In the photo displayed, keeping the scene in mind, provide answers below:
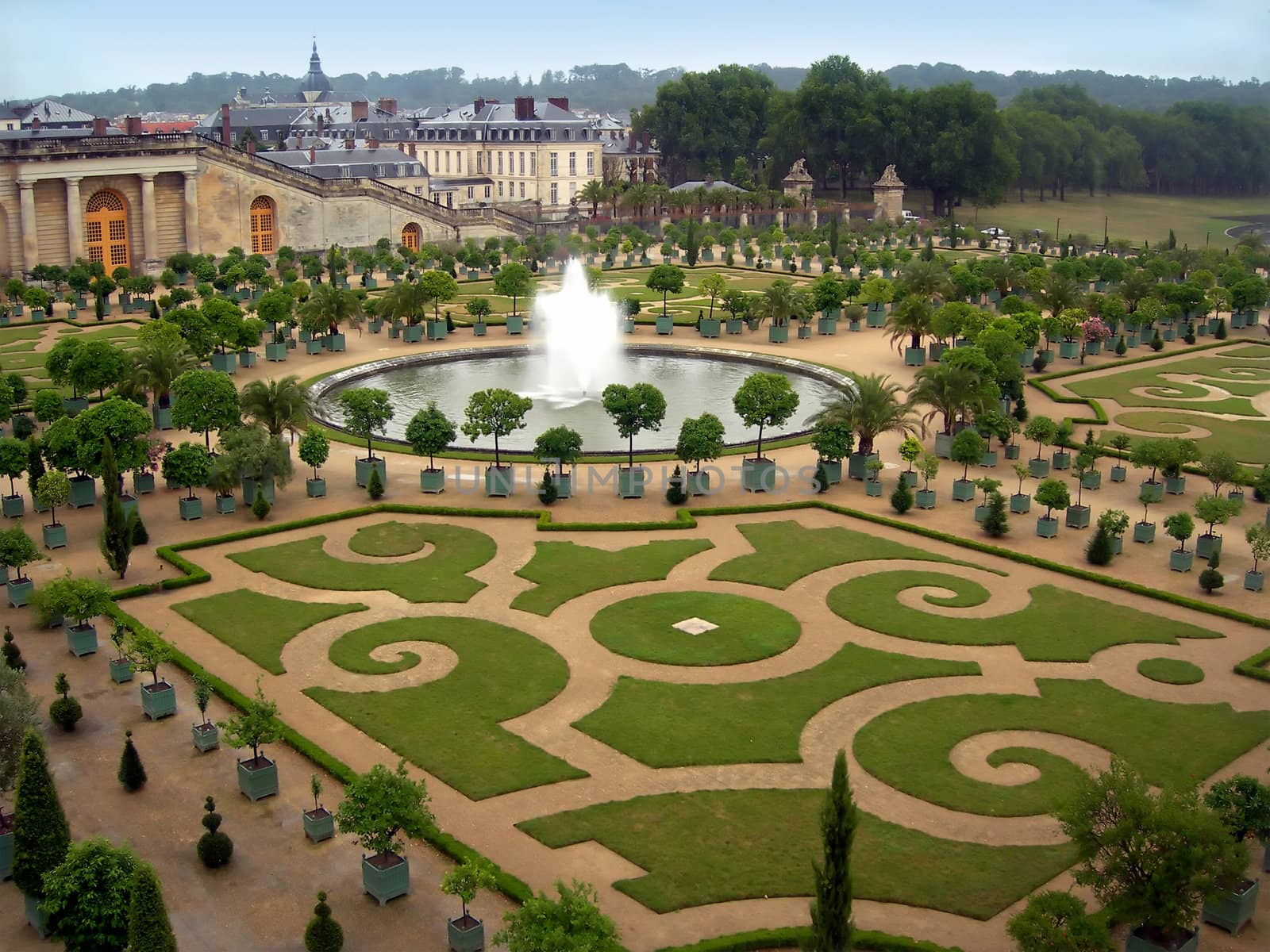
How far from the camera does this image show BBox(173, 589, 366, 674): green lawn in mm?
38531

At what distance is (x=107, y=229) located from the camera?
104 meters

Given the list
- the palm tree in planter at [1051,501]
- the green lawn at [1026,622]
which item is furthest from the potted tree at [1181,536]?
the green lawn at [1026,622]

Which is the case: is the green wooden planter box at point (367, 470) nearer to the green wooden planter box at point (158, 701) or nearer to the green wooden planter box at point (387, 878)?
the green wooden planter box at point (158, 701)

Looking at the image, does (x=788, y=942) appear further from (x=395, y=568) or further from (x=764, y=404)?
(x=764, y=404)

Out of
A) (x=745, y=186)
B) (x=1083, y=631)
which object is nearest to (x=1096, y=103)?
(x=745, y=186)

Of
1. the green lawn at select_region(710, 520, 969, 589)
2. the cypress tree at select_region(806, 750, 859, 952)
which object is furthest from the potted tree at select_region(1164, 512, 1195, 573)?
the cypress tree at select_region(806, 750, 859, 952)

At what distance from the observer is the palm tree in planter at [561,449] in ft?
169

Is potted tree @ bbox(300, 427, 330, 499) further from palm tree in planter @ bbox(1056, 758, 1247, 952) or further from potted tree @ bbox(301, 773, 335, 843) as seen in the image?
palm tree in planter @ bbox(1056, 758, 1247, 952)

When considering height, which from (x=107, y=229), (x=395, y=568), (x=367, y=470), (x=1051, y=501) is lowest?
(x=395, y=568)

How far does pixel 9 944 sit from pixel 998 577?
3056 cm

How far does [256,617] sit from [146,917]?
17.7m

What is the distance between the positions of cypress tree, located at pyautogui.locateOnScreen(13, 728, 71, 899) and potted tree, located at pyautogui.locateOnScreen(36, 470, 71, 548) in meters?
21.3

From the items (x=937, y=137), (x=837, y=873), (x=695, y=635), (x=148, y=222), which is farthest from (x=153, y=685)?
(x=937, y=137)

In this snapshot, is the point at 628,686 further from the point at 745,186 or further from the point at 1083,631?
the point at 745,186
